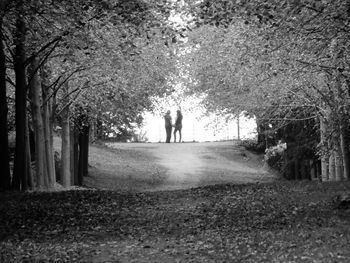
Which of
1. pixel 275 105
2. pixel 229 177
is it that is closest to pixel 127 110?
pixel 275 105

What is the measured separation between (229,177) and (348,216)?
2229 centimetres

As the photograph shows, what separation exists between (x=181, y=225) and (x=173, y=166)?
24830 millimetres

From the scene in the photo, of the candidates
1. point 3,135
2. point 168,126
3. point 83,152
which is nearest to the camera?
point 3,135

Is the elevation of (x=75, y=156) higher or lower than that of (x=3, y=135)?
lower

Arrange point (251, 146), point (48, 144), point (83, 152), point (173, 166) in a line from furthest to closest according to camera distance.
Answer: point (251, 146)
point (173, 166)
point (83, 152)
point (48, 144)

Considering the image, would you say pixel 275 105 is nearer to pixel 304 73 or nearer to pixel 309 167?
pixel 304 73

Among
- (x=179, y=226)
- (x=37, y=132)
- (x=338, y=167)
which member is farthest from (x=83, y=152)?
(x=179, y=226)

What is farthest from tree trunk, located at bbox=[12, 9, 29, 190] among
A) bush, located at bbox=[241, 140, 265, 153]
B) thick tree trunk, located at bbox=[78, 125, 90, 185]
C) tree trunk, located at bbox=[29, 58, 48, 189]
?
Result: bush, located at bbox=[241, 140, 265, 153]

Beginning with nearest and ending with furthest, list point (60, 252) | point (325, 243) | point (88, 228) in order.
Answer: point (325, 243) < point (60, 252) < point (88, 228)

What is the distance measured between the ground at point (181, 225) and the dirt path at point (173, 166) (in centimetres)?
1090

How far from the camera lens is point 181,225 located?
12.4 meters

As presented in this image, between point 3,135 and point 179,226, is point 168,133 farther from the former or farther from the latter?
point 179,226

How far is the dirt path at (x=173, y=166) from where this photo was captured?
99.5 feet

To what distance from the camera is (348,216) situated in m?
11.3
